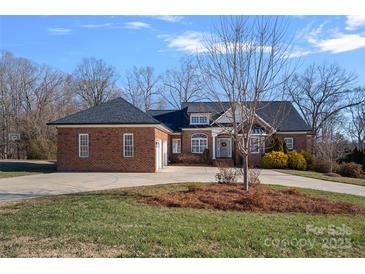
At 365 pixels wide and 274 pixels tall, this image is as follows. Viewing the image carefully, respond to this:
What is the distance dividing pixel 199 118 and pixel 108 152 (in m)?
14.3

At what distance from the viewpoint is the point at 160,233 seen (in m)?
7.02

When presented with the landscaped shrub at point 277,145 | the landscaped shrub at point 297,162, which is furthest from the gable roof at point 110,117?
the landscaped shrub at point 297,162

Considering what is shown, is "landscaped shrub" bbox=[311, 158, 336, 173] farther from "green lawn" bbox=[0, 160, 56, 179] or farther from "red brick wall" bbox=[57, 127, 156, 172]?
"green lawn" bbox=[0, 160, 56, 179]

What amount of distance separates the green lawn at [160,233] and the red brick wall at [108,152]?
1367 cm

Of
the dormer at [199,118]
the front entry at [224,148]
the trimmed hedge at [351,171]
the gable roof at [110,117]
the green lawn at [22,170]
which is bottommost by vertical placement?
the trimmed hedge at [351,171]

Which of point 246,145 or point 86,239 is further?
point 246,145

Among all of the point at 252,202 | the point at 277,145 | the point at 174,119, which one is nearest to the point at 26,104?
the point at 174,119

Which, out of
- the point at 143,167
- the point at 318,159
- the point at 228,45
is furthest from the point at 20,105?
the point at 228,45

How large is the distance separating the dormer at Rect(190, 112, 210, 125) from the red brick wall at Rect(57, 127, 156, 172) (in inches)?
495

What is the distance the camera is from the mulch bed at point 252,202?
32.3ft

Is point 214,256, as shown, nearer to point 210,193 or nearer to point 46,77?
point 210,193

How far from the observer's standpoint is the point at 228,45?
1217cm

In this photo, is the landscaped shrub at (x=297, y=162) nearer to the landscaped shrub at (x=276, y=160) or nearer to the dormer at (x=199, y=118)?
the landscaped shrub at (x=276, y=160)
